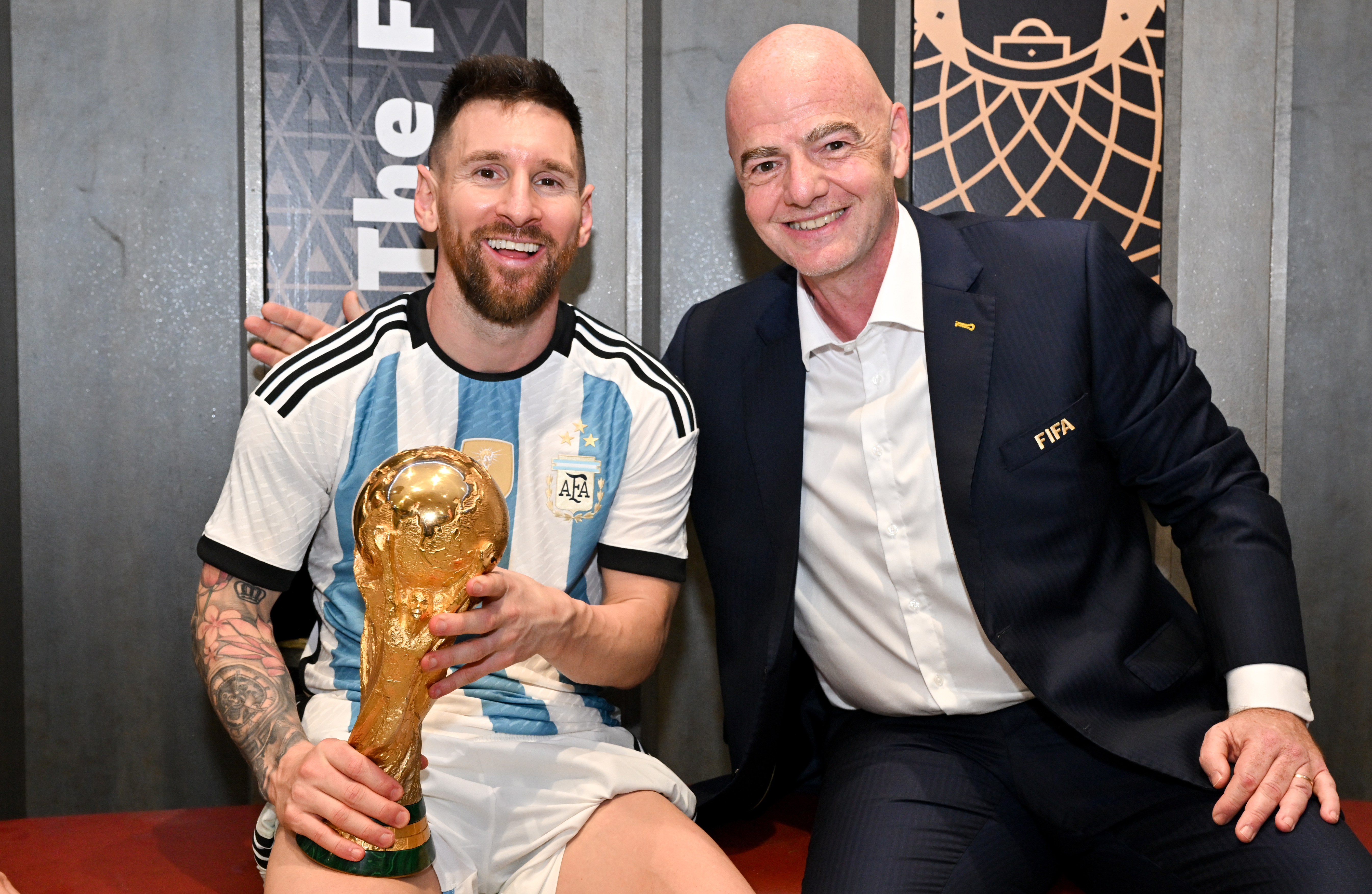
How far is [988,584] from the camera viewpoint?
1.69 m

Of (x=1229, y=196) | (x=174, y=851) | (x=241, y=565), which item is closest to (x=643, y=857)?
(x=241, y=565)

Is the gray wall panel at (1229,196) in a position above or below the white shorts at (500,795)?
above

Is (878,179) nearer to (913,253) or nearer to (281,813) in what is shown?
(913,253)

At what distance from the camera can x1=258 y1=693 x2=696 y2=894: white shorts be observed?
1.55m

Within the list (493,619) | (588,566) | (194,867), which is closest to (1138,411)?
(588,566)

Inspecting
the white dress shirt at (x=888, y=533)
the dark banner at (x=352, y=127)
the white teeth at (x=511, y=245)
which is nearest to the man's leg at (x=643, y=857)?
the white dress shirt at (x=888, y=533)

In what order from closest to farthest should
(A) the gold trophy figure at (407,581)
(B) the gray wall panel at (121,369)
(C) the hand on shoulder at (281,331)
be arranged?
1. (A) the gold trophy figure at (407,581)
2. (C) the hand on shoulder at (281,331)
3. (B) the gray wall panel at (121,369)

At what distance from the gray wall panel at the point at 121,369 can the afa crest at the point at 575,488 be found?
1165 millimetres

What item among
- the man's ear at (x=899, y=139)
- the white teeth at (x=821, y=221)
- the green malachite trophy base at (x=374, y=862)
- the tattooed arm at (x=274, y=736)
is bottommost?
the green malachite trophy base at (x=374, y=862)

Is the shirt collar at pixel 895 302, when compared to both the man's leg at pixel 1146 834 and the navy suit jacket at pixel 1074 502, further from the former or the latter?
the man's leg at pixel 1146 834

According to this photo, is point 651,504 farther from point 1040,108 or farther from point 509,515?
point 1040,108

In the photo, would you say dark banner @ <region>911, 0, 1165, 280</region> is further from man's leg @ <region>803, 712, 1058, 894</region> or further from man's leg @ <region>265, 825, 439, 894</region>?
man's leg @ <region>265, 825, 439, 894</region>

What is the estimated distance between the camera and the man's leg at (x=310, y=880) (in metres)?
1.30

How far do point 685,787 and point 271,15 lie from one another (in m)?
2.02
